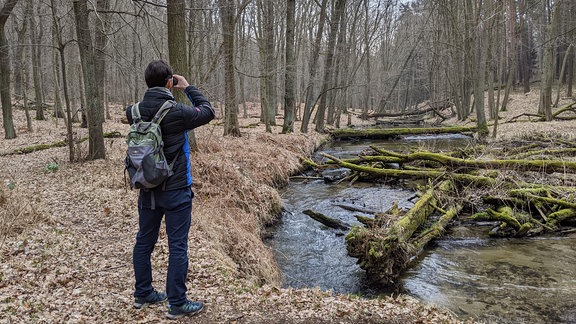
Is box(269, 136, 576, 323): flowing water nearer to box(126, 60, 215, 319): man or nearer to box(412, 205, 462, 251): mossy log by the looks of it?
box(412, 205, 462, 251): mossy log

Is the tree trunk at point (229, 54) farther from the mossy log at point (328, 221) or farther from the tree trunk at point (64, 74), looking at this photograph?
the mossy log at point (328, 221)

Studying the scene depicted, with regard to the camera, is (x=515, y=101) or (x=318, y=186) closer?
(x=318, y=186)

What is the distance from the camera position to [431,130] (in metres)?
20.3

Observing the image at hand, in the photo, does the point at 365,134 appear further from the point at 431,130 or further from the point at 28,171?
the point at 28,171

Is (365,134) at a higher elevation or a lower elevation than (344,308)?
higher

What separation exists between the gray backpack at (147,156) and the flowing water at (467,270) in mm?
3245

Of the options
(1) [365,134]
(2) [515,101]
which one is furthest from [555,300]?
(2) [515,101]

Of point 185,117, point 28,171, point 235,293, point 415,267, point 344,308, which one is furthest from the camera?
point 28,171

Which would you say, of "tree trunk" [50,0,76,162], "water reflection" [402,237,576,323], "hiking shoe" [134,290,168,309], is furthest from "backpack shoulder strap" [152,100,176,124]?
"tree trunk" [50,0,76,162]

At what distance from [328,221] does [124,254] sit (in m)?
4.23

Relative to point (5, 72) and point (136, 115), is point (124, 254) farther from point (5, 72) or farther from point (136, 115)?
point (5, 72)

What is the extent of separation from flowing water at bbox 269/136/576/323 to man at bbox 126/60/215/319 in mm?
2579

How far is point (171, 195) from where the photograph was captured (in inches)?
139

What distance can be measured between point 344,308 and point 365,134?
57.1 feet
